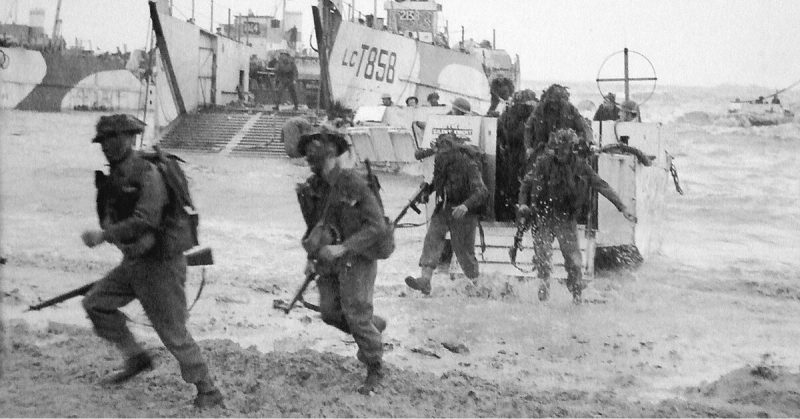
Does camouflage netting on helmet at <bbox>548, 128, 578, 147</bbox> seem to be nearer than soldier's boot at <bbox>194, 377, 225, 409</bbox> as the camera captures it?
No

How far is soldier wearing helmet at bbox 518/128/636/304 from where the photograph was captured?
8.17 meters

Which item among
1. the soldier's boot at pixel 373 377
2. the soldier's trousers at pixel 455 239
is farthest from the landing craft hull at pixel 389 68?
the soldier's boot at pixel 373 377

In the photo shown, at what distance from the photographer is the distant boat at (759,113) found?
35.3m

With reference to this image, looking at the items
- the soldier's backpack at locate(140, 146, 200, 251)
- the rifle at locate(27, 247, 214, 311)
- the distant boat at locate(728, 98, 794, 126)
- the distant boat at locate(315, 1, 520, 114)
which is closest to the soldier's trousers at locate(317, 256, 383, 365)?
the rifle at locate(27, 247, 214, 311)

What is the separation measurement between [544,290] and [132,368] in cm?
467

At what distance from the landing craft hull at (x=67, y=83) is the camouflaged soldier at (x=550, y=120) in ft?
89.7

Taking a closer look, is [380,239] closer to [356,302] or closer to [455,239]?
[356,302]

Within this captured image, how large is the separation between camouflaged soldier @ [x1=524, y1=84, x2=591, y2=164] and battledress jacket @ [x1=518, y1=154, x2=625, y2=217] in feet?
1.81

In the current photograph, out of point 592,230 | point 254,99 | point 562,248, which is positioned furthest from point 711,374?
point 254,99

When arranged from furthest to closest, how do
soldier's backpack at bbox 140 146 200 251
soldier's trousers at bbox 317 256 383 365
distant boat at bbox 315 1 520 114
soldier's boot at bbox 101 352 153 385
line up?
1. distant boat at bbox 315 1 520 114
2. soldier's trousers at bbox 317 256 383 365
3. soldier's boot at bbox 101 352 153 385
4. soldier's backpack at bbox 140 146 200 251

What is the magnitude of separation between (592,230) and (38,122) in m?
28.2

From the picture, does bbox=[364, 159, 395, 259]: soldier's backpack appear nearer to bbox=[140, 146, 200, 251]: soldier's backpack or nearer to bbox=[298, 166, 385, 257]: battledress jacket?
bbox=[298, 166, 385, 257]: battledress jacket

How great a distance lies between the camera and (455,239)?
8578mm

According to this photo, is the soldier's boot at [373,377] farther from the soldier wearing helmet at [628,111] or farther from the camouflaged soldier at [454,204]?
the soldier wearing helmet at [628,111]
